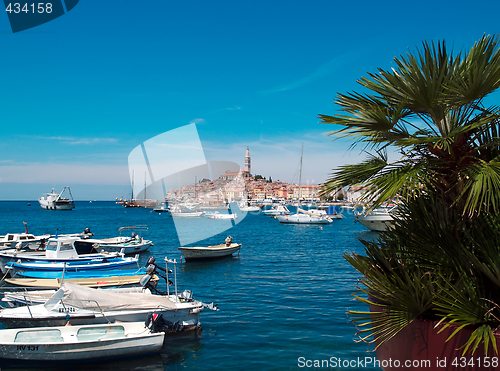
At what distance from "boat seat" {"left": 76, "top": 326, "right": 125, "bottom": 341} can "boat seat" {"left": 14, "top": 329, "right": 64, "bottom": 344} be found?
1.71 ft

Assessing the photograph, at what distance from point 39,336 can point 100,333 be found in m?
1.59

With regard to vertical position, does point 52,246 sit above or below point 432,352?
below

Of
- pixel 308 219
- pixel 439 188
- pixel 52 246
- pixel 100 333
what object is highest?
pixel 439 188

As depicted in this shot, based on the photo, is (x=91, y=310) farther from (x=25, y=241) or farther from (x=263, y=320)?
(x=25, y=241)

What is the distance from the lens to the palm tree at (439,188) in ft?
10.0

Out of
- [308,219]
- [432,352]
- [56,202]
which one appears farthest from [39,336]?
[56,202]

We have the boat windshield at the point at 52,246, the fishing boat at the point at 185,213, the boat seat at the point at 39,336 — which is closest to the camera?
the boat seat at the point at 39,336

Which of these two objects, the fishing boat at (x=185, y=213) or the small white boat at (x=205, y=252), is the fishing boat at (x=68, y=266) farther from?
the fishing boat at (x=185, y=213)

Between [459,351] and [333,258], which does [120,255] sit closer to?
[333,258]

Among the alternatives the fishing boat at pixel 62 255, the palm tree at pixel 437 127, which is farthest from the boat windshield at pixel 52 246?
the palm tree at pixel 437 127

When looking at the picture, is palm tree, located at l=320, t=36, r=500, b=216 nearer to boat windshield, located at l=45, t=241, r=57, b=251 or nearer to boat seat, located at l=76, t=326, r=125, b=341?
boat seat, located at l=76, t=326, r=125, b=341

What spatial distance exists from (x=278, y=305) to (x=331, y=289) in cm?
399

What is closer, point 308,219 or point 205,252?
point 205,252

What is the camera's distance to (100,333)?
33.5 ft
